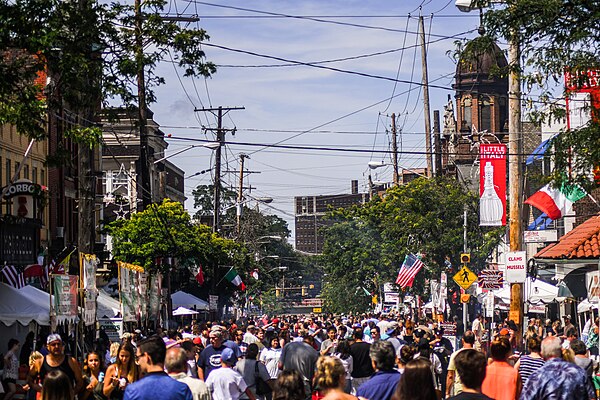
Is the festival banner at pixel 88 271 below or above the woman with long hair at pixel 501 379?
above

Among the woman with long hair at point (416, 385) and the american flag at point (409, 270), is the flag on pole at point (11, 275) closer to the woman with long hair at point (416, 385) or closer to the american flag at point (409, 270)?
the woman with long hair at point (416, 385)

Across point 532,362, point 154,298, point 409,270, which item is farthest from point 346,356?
point 409,270

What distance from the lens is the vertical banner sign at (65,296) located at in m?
23.5

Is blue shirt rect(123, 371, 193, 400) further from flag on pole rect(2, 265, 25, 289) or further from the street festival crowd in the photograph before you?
flag on pole rect(2, 265, 25, 289)

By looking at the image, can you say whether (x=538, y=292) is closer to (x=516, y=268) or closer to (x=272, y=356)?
(x=516, y=268)

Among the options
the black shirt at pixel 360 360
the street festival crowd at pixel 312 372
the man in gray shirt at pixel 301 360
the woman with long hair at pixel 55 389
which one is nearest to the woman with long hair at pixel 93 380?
the street festival crowd at pixel 312 372

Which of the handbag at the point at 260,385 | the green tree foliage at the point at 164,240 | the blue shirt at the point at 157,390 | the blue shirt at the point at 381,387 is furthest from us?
the green tree foliage at the point at 164,240

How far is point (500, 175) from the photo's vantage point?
29.9 meters

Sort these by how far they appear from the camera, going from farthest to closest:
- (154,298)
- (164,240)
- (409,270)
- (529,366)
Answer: (409,270)
(164,240)
(154,298)
(529,366)

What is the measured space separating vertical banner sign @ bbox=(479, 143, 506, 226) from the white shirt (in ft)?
50.1

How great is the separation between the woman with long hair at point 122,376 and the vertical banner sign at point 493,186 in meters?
17.1

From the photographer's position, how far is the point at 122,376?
13.7 meters

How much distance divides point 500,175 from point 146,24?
42.2 feet

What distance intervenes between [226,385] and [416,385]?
7.07 metres
